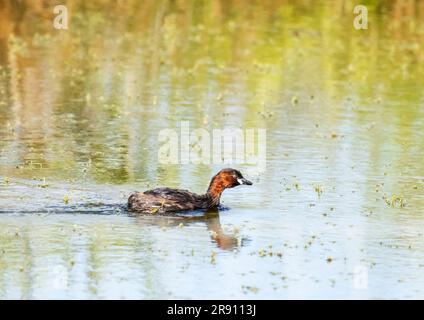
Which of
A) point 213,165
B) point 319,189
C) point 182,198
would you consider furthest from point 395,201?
point 213,165

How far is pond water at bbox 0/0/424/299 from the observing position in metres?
13.4

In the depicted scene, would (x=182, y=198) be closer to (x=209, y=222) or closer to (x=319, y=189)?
(x=209, y=222)

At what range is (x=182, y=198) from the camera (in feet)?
53.1

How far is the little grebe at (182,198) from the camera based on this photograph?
1583 cm

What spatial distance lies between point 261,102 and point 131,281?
40.0 feet

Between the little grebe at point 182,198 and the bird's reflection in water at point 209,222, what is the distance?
122 millimetres

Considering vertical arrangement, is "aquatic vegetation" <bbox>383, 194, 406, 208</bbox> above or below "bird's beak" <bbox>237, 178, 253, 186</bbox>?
below

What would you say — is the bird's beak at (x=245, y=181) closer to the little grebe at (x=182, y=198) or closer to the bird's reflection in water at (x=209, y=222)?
the little grebe at (x=182, y=198)

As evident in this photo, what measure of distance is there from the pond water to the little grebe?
22 cm

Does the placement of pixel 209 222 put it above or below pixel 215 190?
below

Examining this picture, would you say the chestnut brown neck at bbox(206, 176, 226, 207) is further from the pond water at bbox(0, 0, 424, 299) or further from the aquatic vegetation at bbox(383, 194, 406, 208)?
the aquatic vegetation at bbox(383, 194, 406, 208)

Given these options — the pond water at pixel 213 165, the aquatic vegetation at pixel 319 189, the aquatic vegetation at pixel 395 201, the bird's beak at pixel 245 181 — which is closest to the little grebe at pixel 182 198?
the bird's beak at pixel 245 181

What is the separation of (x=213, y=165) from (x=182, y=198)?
2973 mm

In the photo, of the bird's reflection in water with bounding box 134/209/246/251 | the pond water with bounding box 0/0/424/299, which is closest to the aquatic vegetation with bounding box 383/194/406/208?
the pond water with bounding box 0/0/424/299
